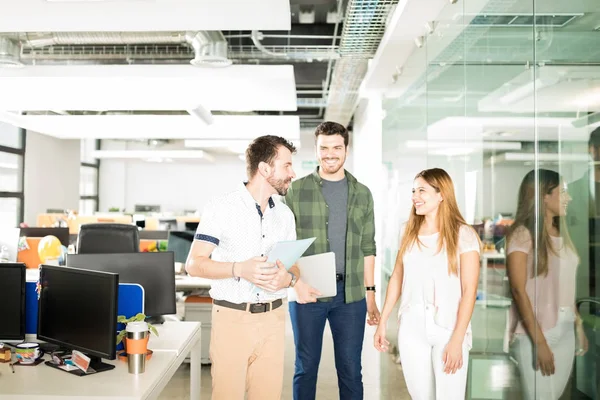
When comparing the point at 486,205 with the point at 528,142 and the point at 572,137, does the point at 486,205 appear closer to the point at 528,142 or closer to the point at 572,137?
the point at 528,142

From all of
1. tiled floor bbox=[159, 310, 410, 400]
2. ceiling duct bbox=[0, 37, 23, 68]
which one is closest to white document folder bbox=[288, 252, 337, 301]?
tiled floor bbox=[159, 310, 410, 400]

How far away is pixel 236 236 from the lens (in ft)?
7.98

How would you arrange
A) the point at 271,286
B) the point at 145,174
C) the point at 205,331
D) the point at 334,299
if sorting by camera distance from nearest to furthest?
the point at 271,286 < the point at 334,299 < the point at 205,331 < the point at 145,174

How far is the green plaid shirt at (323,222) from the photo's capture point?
119 inches

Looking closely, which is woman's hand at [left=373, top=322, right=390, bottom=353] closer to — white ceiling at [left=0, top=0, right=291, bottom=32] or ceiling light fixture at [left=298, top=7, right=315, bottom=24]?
white ceiling at [left=0, top=0, right=291, bottom=32]

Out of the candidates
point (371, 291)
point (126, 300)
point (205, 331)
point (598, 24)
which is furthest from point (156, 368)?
point (205, 331)

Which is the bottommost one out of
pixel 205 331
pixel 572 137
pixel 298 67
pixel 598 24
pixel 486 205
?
pixel 205 331

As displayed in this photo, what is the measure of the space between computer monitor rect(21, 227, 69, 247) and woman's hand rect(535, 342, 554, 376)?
5.43 metres

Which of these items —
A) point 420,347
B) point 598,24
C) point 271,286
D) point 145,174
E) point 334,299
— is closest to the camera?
point 598,24

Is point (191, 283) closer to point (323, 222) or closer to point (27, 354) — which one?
point (323, 222)

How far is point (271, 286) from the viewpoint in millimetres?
2299

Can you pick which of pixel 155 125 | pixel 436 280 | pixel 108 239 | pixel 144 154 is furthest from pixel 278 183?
pixel 144 154

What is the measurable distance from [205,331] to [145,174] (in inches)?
497

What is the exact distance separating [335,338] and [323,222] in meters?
0.66
